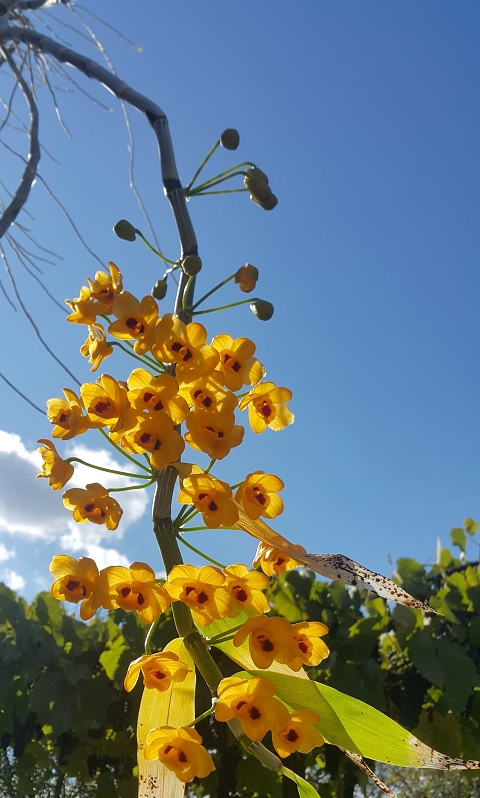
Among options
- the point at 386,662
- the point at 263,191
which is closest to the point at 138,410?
the point at 263,191

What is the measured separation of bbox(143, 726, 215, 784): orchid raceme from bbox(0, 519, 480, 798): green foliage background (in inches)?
23.6

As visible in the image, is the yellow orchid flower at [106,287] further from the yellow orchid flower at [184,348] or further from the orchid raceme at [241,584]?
the orchid raceme at [241,584]

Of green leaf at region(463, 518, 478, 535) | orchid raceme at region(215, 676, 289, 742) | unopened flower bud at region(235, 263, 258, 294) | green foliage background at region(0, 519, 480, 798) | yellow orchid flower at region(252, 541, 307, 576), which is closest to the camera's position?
orchid raceme at region(215, 676, 289, 742)

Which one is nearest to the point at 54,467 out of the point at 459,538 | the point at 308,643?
the point at 308,643

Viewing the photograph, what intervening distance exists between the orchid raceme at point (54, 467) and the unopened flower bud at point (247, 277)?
0.79 feet

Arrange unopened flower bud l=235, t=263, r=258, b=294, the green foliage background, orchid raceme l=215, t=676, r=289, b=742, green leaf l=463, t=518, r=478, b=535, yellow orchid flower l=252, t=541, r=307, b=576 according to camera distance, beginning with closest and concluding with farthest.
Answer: orchid raceme l=215, t=676, r=289, b=742
yellow orchid flower l=252, t=541, r=307, b=576
unopened flower bud l=235, t=263, r=258, b=294
the green foliage background
green leaf l=463, t=518, r=478, b=535

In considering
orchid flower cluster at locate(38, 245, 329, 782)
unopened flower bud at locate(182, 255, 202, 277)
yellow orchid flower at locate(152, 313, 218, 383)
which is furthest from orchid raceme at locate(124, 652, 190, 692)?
unopened flower bud at locate(182, 255, 202, 277)

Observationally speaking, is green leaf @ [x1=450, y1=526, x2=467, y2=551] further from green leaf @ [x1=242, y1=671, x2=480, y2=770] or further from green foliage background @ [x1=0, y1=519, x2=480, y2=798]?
green leaf @ [x1=242, y1=671, x2=480, y2=770]

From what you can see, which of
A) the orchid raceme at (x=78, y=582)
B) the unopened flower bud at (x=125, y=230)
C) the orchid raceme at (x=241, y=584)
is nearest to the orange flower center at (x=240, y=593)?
the orchid raceme at (x=241, y=584)

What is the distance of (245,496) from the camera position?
519 millimetres

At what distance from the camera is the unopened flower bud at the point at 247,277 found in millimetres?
656

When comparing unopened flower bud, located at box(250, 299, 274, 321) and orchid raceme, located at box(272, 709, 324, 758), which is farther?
unopened flower bud, located at box(250, 299, 274, 321)

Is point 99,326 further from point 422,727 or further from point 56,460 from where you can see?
point 422,727

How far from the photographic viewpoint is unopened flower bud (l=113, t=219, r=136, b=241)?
698 mm
